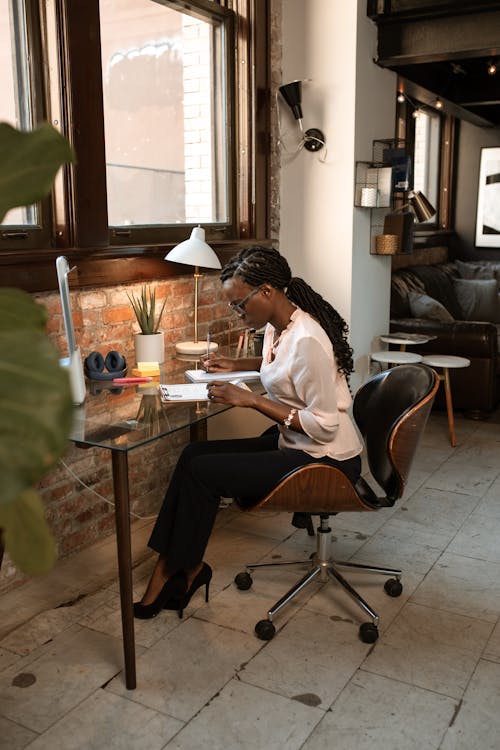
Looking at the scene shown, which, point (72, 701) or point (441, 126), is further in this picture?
point (441, 126)

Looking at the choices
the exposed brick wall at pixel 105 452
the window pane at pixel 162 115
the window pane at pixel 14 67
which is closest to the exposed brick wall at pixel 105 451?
the exposed brick wall at pixel 105 452

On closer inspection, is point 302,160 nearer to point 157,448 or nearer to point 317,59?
point 317,59

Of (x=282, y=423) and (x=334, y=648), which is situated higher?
(x=282, y=423)

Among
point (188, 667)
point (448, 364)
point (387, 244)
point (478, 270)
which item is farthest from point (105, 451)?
point (478, 270)

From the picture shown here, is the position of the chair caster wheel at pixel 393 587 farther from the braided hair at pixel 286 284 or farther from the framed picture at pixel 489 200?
the framed picture at pixel 489 200

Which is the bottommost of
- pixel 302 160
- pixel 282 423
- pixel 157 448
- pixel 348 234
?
pixel 157 448

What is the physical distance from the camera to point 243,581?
292cm

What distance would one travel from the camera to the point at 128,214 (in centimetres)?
346

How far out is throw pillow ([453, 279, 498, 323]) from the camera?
6844mm

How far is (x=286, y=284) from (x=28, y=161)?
7.13 ft

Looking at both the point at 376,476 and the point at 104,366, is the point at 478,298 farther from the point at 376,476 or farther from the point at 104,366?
the point at 104,366

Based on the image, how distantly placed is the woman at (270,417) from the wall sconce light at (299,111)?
174cm

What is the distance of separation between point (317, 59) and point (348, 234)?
0.94 m

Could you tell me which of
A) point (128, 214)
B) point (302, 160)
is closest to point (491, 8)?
point (302, 160)
